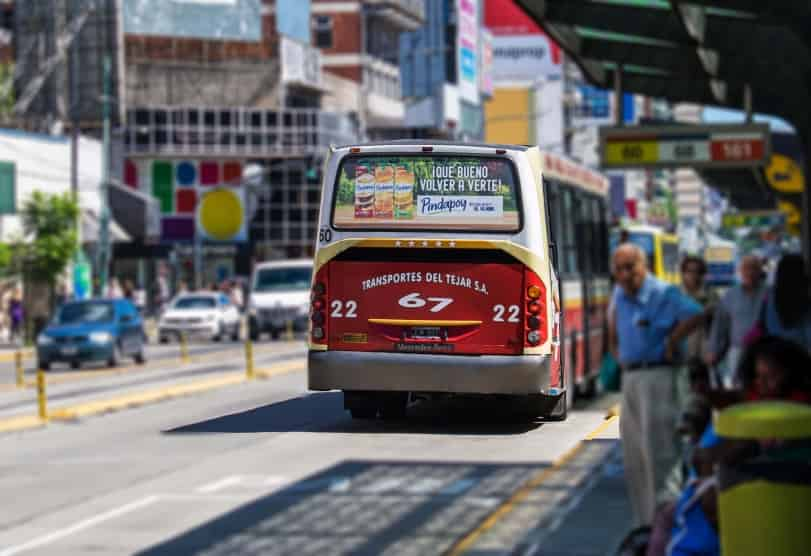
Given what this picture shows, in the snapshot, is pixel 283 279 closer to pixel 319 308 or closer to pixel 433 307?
Result: pixel 319 308

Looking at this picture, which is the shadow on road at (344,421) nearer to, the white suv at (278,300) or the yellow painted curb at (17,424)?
the white suv at (278,300)

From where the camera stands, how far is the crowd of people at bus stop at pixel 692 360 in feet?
36.4

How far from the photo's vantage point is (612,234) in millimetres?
14523

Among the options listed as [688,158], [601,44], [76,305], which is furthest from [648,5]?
[76,305]

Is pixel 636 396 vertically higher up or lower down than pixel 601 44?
lower down

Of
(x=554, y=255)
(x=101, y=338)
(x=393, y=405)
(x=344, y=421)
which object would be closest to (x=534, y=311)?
(x=554, y=255)

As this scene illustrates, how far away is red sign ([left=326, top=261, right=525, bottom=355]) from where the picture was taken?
9.83m

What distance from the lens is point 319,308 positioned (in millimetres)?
9953

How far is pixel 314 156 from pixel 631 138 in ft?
200

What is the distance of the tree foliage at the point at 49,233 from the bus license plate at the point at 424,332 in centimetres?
17697

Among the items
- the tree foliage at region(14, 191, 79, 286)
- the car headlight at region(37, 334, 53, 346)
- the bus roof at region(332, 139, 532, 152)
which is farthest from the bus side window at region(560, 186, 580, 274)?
the tree foliage at region(14, 191, 79, 286)

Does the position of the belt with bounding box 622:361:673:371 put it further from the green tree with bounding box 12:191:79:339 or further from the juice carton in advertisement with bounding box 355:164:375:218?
the green tree with bounding box 12:191:79:339

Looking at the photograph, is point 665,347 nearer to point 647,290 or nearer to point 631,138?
point 647,290

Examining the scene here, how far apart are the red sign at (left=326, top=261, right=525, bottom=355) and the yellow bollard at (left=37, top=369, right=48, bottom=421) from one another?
124 metres
